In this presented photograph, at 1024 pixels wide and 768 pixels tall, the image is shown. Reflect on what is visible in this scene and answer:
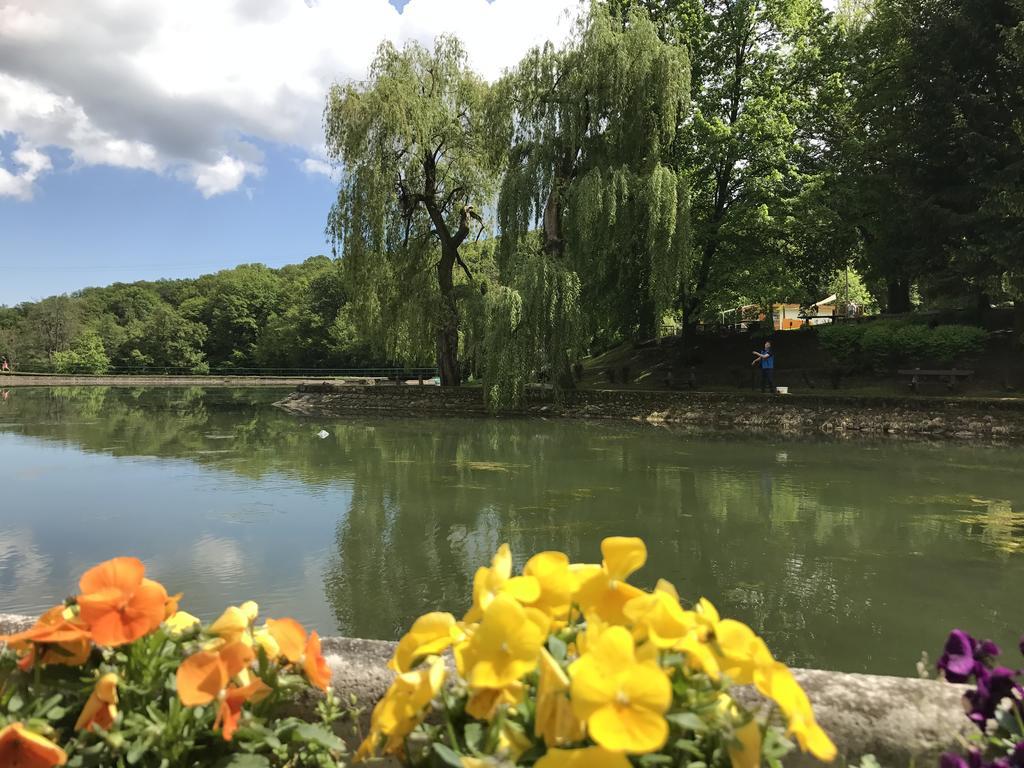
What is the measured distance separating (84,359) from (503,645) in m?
65.6

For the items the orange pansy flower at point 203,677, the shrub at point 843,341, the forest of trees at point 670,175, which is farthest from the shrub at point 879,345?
the orange pansy flower at point 203,677

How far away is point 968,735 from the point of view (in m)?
1.20

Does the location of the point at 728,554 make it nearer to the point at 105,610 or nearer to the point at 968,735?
the point at 968,735

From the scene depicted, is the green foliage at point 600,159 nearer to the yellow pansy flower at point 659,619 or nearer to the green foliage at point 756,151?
the green foliage at point 756,151

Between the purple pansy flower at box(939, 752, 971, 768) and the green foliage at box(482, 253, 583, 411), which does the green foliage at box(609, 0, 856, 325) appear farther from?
the purple pansy flower at box(939, 752, 971, 768)

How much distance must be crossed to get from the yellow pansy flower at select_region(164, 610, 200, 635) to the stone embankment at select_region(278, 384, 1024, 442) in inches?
614

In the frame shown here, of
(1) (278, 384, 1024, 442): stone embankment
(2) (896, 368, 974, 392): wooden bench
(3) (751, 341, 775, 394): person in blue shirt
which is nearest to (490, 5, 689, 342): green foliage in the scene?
(1) (278, 384, 1024, 442): stone embankment

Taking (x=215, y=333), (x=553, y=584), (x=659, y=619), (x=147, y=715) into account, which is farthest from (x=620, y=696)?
(x=215, y=333)

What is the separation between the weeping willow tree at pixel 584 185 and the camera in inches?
663

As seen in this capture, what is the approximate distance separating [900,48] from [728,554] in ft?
61.2

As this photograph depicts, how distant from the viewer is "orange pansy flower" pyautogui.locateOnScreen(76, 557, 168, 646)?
1022 millimetres

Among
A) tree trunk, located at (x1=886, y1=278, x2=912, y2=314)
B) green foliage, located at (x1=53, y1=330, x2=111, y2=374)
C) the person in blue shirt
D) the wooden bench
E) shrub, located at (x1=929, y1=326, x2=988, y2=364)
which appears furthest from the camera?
green foliage, located at (x1=53, y1=330, x2=111, y2=374)

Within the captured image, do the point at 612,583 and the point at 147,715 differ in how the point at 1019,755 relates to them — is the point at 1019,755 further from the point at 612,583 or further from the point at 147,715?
the point at 147,715

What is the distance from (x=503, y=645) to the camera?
0.91 metres
